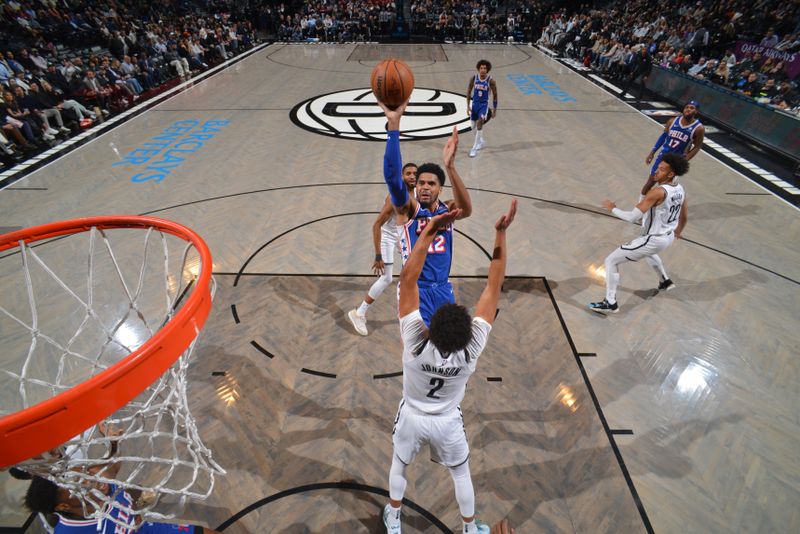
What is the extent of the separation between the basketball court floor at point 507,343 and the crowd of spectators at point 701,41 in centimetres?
436

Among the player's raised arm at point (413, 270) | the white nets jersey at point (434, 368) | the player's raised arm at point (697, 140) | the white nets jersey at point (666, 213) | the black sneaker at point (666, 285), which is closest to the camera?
the white nets jersey at point (434, 368)

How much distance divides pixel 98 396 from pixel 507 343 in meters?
3.48

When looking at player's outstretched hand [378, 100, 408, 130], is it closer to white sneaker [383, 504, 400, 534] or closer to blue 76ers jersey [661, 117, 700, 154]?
white sneaker [383, 504, 400, 534]

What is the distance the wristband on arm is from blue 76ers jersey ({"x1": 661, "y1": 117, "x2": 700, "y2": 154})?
5252 millimetres

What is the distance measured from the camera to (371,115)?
35.4 feet

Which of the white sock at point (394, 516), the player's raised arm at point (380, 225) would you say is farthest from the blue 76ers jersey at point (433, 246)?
the white sock at point (394, 516)

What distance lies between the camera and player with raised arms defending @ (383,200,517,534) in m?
2.13

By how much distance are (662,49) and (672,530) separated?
52.8 ft

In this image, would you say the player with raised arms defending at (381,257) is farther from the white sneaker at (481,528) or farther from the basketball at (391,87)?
the white sneaker at (481,528)

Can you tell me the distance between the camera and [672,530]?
2934mm

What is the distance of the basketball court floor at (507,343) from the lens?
3.10 m

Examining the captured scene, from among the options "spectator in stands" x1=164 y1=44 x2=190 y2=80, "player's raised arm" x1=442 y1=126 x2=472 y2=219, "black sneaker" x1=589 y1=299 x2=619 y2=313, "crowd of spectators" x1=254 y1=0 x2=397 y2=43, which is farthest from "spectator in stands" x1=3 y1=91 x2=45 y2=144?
"crowd of spectators" x1=254 y1=0 x2=397 y2=43

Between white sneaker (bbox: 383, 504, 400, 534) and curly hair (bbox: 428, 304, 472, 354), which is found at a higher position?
curly hair (bbox: 428, 304, 472, 354)

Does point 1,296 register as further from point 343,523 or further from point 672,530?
point 672,530
